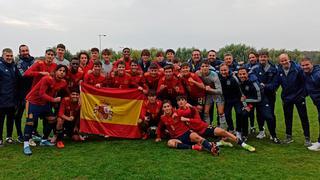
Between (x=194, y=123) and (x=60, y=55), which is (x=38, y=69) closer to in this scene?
(x=60, y=55)

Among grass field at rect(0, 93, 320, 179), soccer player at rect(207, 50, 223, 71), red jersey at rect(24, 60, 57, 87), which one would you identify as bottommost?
grass field at rect(0, 93, 320, 179)

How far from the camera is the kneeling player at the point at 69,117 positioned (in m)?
7.99

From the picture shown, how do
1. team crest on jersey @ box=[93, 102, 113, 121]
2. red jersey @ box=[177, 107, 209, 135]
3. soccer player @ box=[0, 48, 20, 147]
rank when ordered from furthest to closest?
team crest on jersey @ box=[93, 102, 113, 121] < soccer player @ box=[0, 48, 20, 147] < red jersey @ box=[177, 107, 209, 135]

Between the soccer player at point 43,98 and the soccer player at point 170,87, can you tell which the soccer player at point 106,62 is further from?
the soccer player at point 170,87

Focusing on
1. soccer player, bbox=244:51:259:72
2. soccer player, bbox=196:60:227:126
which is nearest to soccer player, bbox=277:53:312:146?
soccer player, bbox=244:51:259:72

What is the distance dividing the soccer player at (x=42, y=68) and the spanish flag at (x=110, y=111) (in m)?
0.88

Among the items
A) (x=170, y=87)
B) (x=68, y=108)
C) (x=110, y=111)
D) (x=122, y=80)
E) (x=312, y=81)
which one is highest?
(x=312, y=81)

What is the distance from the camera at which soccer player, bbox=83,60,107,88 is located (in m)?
8.40

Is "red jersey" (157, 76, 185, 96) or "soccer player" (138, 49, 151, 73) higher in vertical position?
"soccer player" (138, 49, 151, 73)

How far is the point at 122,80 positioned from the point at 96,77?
66 centimetres

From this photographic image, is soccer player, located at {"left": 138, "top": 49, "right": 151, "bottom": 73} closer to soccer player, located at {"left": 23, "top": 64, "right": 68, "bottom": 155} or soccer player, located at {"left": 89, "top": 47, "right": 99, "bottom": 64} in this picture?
soccer player, located at {"left": 89, "top": 47, "right": 99, "bottom": 64}

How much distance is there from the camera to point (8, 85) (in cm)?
784

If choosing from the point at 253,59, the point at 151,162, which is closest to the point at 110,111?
the point at 151,162

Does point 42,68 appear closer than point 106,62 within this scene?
Yes
